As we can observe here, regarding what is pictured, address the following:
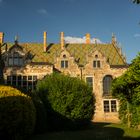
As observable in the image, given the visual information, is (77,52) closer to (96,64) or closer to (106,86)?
(96,64)

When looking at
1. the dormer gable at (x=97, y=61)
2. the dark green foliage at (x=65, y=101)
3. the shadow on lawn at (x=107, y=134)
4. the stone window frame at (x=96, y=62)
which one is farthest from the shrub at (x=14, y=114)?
the stone window frame at (x=96, y=62)

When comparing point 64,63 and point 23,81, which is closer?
point 23,81

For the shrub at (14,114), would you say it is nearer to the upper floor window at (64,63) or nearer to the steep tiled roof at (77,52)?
the upper floor window at (64,63)

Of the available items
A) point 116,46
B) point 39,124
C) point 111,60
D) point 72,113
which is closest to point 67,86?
point 72,113

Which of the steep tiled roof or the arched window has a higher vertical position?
the steep tiled roof

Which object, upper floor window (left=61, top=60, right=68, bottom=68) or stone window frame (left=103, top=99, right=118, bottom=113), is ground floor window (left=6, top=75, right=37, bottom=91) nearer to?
upper floor window (left=61, top=60, right=68, bottom=68)

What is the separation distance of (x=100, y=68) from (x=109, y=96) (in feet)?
15.2

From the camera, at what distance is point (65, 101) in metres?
28.3

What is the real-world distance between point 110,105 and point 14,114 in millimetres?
26581

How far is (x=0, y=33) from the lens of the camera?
1841 inches

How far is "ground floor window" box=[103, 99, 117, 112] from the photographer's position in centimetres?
4234

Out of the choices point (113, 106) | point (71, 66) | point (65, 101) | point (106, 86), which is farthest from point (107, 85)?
point (65, 101)

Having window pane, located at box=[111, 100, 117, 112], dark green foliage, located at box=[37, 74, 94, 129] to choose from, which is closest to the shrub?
dark green foliage, located at box=[37, 74, 94, 129]

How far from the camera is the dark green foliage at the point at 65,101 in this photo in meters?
27.9
